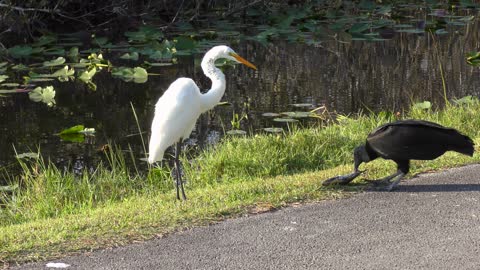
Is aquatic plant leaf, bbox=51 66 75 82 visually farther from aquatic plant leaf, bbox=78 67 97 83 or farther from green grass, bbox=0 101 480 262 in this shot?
green grass, bbox=0 101 480 262

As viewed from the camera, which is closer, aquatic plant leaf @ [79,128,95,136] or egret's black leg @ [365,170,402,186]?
egret's black leg @ [365,170,402,186]

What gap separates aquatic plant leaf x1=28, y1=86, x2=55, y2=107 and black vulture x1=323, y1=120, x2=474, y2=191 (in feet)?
20.1

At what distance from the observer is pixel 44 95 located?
446 inches

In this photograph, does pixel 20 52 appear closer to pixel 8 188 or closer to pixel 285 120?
pixel 285 120

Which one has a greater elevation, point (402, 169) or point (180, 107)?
point (180, 107)

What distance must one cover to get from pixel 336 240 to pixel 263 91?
7.63m

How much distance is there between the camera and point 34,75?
41.4 feet

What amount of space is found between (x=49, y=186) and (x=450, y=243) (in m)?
4.03

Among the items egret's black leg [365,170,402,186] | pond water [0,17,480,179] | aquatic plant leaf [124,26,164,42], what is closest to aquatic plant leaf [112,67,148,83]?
pond water [0,17,480,179]

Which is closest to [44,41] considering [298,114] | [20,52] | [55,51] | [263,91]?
[55,51]

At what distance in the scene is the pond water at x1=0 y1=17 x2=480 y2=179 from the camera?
10102 millimetres

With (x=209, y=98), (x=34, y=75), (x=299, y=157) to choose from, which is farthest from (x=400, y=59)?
(x=209, y=98)

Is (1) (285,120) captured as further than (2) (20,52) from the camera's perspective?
No

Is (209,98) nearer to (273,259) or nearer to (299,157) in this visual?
(299,157)
